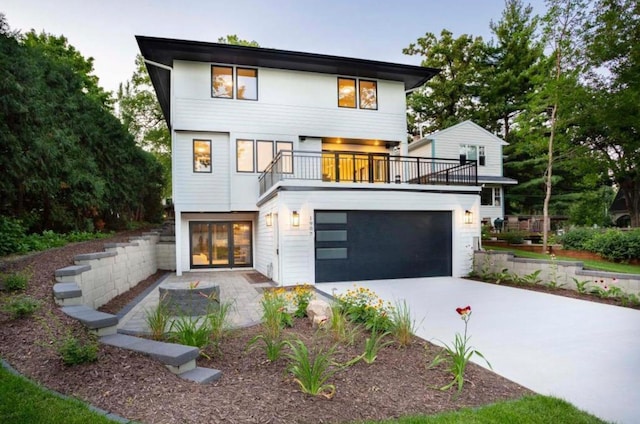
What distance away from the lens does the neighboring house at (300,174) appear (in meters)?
9.76

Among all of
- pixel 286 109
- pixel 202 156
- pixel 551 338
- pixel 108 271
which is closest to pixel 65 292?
pixel 108 271

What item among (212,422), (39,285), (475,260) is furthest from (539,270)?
(39,285)

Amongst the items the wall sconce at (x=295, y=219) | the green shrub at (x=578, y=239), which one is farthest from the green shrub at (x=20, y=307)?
the green shrub at (x=578, y=239)

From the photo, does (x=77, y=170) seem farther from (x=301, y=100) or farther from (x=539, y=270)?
(x=539, y=270)

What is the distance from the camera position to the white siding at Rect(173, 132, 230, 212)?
11555 mm

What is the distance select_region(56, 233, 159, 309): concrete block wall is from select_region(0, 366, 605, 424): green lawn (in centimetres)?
290

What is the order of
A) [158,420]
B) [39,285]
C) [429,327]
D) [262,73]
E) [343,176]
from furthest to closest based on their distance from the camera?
[343,176] < [262,73] < [429,327] < [39,285] < [158,420]

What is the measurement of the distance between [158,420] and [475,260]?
10.2 meters

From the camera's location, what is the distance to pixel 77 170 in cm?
1052

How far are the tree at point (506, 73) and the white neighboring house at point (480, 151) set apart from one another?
6471 millimetres

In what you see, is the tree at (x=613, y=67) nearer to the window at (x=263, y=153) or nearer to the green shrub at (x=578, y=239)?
the green shrub at (x=578, y=239)

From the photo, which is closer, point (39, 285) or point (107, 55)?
point (39, 285)

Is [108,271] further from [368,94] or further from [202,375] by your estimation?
[368,94]

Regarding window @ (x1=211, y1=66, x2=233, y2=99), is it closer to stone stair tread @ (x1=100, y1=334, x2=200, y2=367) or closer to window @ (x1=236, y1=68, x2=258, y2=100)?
window @ (x1=236, y1=68, x2=258, y2=100)
